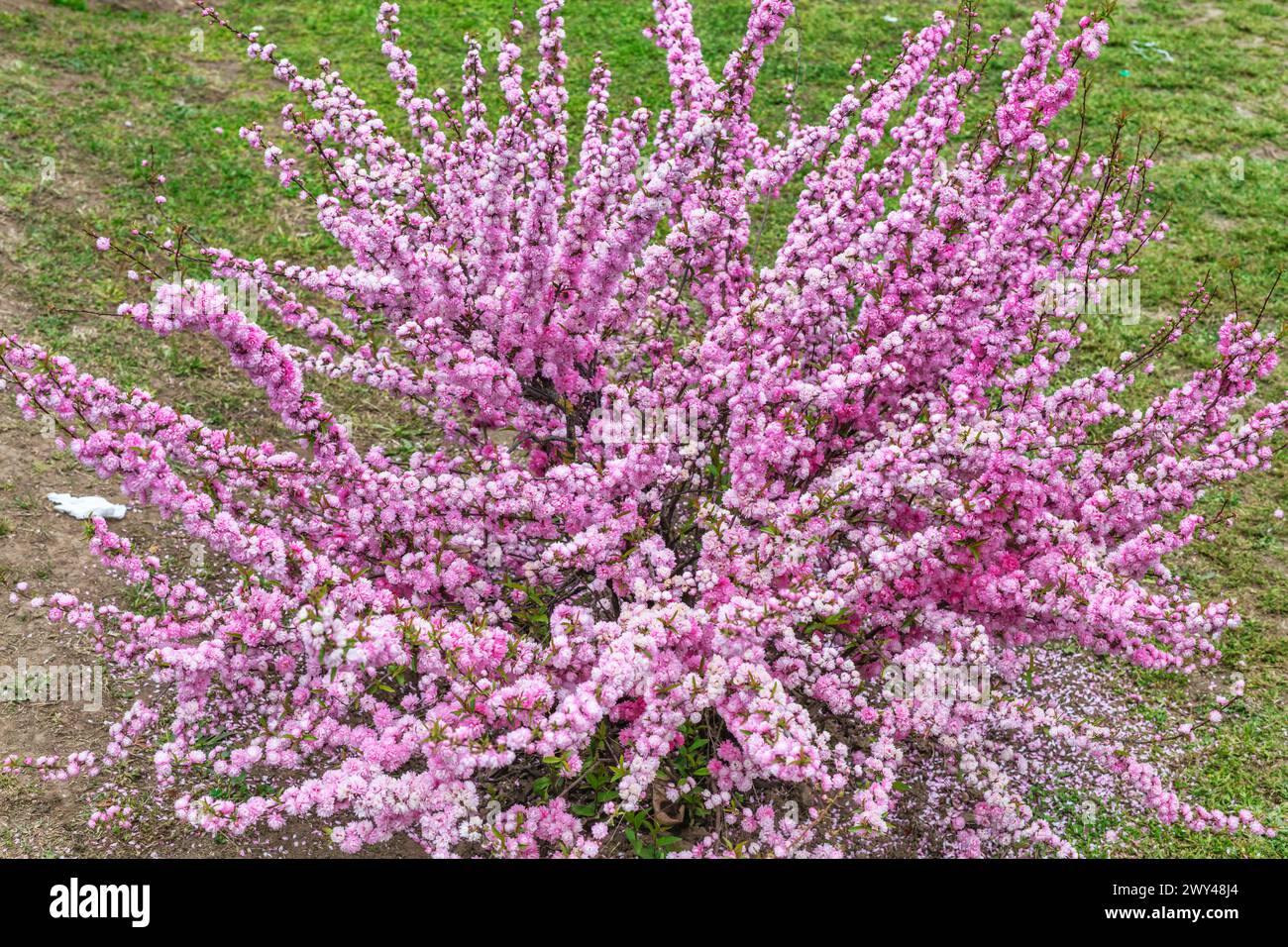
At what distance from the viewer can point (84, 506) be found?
5.76m

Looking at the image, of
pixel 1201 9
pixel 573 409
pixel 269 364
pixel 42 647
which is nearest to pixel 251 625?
pixel 269 364

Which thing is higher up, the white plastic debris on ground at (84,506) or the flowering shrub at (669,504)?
the flowering shrub at (669,504)

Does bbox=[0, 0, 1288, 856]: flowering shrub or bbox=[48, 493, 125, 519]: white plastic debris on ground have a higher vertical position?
bbox=[0, 0, 1288, 856]: flowering shrub

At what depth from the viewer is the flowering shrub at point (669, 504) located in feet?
11.4

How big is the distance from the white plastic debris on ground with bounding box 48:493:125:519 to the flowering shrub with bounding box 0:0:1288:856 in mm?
1492

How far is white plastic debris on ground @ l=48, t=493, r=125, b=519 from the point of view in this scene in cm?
575

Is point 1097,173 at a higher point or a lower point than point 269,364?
higher

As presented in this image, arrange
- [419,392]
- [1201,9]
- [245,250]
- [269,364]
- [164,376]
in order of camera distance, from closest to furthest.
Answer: [269,364] → [419,392] → [164,376] → [245,250] → [1201,9]

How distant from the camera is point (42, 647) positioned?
5.15 meters

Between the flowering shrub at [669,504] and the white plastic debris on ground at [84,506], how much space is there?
149 cm

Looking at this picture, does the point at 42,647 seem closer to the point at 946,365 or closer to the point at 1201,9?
the point at 946,365

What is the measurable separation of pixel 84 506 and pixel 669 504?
11.7 feet

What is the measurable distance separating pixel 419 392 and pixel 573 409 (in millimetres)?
736

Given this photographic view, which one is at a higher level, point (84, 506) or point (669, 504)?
point (669, 504)
